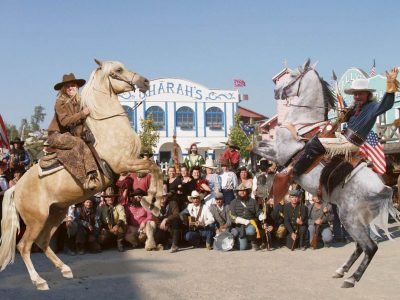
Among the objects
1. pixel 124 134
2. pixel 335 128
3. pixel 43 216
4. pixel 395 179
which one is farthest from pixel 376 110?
pixel 395 179

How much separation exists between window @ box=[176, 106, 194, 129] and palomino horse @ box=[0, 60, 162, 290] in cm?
3969

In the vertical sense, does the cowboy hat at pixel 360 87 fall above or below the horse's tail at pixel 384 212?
above

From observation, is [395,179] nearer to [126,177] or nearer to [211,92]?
[126,177]

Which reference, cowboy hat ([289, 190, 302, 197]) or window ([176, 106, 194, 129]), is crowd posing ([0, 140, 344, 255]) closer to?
cowboy hat ([289, 190, 302, 197])

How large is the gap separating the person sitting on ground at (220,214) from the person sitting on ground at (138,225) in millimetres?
1406

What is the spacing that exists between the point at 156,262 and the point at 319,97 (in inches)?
169

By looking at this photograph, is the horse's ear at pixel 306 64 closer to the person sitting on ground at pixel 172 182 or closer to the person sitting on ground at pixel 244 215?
the person sitting on ground at pixel 244 215

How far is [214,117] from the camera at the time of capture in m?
47.4

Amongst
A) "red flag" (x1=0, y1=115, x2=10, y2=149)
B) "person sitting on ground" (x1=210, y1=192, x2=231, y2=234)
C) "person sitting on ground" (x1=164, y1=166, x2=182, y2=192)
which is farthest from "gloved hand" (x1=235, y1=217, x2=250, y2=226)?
"red flag" (x1=0, y1=115, x2=10, y2=149)

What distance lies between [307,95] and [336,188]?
1.50 m

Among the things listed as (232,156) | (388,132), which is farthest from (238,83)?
(232,156)

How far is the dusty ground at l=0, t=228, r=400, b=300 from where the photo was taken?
624cm

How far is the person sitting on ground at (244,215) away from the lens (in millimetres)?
10336

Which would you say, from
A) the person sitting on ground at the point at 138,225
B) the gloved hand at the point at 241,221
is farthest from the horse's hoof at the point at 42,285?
the gloved hand at the point at 241,221
